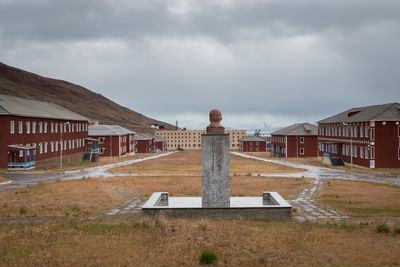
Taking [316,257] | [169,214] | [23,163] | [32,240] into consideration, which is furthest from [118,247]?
[23,163]

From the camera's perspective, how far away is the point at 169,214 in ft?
52.3

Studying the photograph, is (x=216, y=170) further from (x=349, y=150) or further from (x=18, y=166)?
(x=349, y=150)

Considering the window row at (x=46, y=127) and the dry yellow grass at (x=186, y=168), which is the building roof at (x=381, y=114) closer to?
the dry yellow grass at (x=186, y=168)

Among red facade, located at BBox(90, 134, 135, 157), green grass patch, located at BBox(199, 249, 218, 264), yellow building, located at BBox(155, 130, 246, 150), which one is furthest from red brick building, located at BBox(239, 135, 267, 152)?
green grass patch, located at BBox(199, 249, 218, 264)

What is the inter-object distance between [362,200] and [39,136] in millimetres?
48175

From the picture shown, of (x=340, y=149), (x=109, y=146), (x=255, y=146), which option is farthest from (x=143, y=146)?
(x=340, y=149)

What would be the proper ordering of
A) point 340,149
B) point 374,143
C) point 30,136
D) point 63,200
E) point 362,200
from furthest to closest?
point 340,149, point 30,136, point 374,143, point 362,200, point 63,200

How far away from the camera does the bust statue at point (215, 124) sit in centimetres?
1661

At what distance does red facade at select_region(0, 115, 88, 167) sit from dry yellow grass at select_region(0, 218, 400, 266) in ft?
117

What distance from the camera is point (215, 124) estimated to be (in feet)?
55.6

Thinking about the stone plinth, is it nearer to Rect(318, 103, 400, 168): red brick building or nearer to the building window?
Rect(318, 103, 400, 168): red brick building

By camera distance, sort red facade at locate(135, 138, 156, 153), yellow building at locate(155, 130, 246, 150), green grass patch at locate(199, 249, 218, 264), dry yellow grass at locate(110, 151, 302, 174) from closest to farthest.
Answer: green grass patch at locate(199, 249, 218, 264)
dry yellow grass at locate(110, 151, 302, 174)
red facade at locate(135, 138, 156, 153)
yellow building at locate(155, 130, 246, 150)

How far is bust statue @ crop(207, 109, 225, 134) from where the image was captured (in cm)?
1661

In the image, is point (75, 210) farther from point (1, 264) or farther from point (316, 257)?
point (316, 257)
